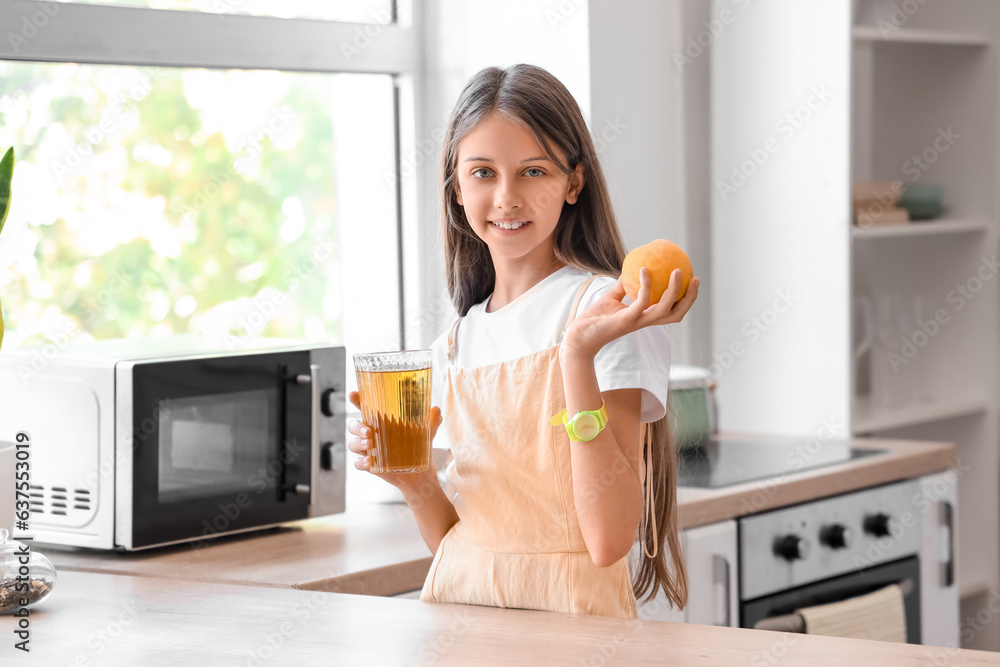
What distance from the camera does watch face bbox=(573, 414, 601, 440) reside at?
1077 mm

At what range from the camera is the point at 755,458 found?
215 cm

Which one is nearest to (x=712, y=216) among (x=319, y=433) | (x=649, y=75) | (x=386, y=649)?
(x=649, y=75)

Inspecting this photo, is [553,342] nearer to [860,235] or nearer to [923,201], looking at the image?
[860,235]

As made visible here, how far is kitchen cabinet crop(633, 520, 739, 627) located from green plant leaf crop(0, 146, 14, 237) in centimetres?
106

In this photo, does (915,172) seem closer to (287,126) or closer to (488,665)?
(287,126)

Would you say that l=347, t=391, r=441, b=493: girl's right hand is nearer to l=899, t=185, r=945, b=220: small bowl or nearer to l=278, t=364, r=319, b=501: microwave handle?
l=278, t=364, r=319, b=501: microwave handle

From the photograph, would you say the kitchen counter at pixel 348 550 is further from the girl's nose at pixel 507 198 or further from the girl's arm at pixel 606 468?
the girl's nose at pixel 507 198

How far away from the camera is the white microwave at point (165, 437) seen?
5.04 ft

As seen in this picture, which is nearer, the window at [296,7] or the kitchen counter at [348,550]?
the kitchen counter at [348,550]

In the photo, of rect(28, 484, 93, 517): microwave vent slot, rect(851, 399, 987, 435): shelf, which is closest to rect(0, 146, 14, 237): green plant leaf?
rect(28, 484, 93, 517): microwave vent slot

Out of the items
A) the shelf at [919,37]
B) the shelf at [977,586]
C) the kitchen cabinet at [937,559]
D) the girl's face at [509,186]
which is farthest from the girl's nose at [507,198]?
the shelf at [977,586]

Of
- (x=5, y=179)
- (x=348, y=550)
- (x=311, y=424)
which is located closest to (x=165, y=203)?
(x=311, y=424)

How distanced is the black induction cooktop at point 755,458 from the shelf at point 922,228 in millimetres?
451

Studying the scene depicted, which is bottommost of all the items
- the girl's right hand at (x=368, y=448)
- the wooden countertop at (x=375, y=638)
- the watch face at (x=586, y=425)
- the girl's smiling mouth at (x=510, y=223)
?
the wooden countertop at (x=375, y=638)
